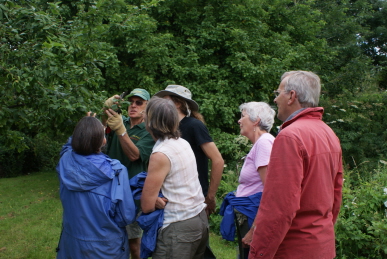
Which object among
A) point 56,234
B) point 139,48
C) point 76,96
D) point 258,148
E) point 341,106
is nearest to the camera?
point 258,148

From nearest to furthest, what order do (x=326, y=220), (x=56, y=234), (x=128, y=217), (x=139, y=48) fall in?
(x=326, y=220), (x=128, y=217), (x=56, y=234), (x=139, y=48)

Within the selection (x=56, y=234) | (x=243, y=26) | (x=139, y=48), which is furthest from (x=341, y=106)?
(x=56, y=234)

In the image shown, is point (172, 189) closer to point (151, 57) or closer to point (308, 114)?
point (308, 114)

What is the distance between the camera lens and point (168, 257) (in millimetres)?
2369

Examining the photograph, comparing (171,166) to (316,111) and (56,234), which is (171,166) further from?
(56,234)

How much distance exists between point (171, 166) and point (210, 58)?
644cm

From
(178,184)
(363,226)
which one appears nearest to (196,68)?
(363,226)

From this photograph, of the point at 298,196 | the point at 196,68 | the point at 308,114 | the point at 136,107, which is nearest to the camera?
the point at 298,196

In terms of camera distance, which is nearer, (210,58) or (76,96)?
(76,96)

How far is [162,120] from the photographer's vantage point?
97.9 inches

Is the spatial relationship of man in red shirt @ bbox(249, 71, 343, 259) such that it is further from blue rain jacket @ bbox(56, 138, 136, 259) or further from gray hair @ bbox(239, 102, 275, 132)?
blue rain jacket @ bbox(56, 138, 136, 259)

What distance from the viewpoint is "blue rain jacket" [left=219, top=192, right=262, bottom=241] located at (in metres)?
2.76

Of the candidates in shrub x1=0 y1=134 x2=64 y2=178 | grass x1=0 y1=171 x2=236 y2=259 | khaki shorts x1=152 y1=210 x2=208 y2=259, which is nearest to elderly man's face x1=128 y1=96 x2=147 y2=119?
khaki shorts x1=152 y1=210 x2=208 y2=259

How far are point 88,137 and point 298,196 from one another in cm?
155
